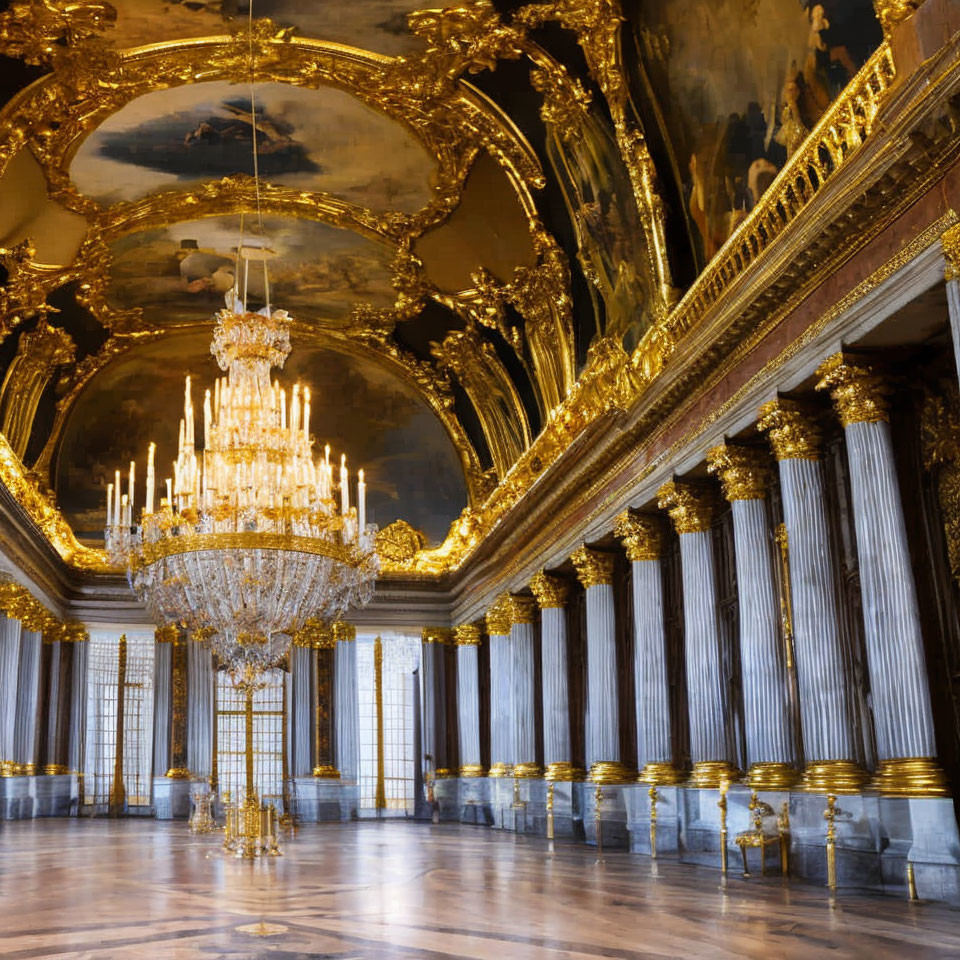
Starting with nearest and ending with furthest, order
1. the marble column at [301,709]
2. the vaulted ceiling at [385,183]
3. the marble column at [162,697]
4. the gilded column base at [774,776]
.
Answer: the gilded column base at [774,776]
the vaulted ceiling at [385,183]
the marble column at [162,697]
the marble column at [301,709]

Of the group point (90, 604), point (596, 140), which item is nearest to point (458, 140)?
point (596, 140)

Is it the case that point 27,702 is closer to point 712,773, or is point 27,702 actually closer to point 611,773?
point 611,773

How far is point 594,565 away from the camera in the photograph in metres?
16.2

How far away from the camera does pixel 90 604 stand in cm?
2361

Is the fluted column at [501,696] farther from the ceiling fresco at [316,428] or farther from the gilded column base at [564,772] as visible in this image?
the ceiling fresco at [316,428]

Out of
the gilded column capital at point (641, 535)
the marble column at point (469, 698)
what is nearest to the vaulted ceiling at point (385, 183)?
the gilded column capital at point (641, 535)

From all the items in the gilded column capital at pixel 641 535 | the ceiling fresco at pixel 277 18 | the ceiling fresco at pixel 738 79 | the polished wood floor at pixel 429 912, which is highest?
the ceiling fresco at pixel 277 18

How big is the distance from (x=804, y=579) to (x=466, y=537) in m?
14.3

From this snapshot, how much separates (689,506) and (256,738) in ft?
46.6

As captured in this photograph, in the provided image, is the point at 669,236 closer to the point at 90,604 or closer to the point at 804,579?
the point at 804,579

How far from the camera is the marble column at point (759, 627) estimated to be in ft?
36.9

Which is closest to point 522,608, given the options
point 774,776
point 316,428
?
point 316,428

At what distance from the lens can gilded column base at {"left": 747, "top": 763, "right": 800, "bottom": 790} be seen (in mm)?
10953

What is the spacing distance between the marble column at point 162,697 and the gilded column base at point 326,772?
291 centimetres
